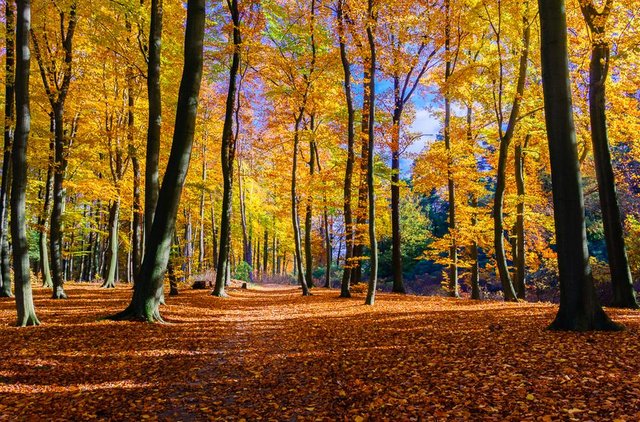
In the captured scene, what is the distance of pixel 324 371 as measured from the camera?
5.57 m

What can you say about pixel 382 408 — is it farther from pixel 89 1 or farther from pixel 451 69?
pixel 451 69

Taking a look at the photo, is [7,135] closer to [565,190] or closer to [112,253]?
[112,253]

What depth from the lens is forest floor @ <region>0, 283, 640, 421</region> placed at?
4031 millimetres

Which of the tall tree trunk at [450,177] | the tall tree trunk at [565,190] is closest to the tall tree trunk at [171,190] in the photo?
the tall tree trunk at [565,190]

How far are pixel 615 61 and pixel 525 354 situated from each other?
9.07 meters

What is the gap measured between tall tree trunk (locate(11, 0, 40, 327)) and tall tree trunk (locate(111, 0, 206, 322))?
1.75 m

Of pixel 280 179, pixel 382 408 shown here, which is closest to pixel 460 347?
pixel 382 408

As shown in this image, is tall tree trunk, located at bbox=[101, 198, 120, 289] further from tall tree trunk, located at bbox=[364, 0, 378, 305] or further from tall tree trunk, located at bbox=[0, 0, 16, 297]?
tall tree trunk, located at bbox=[364, 0, 378, 305]

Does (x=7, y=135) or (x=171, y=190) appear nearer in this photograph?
(x=171, y=190)

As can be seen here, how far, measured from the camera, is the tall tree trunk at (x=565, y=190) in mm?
6668

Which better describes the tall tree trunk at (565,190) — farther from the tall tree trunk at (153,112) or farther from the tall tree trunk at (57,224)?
the tall tree trunk at (57,224)

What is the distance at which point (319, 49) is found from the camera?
17703 mm

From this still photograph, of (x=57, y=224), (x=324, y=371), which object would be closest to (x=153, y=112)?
(x=57, y=224)

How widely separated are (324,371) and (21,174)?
6.87 meters
